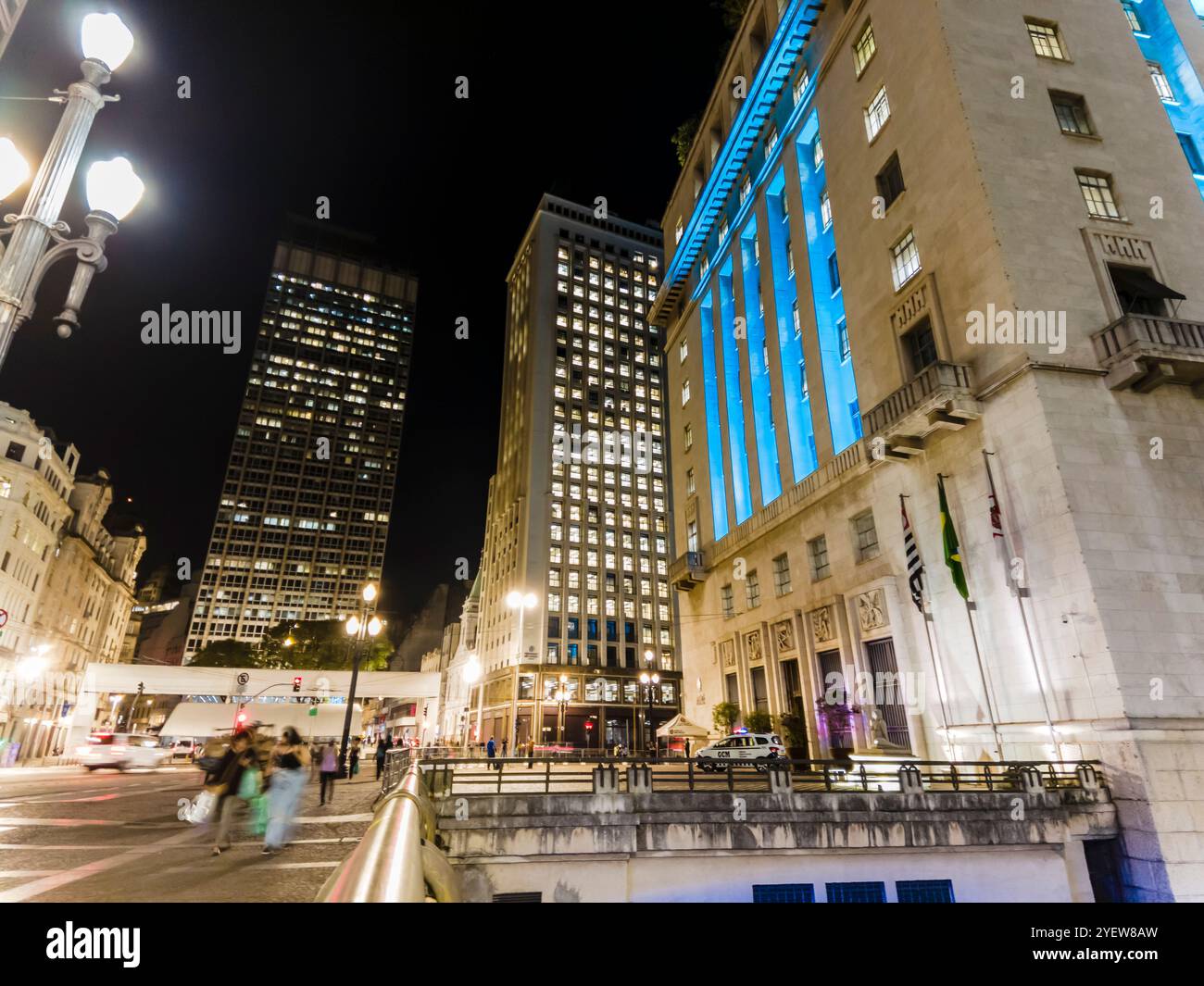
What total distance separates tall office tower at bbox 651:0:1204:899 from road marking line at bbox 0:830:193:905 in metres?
21.6

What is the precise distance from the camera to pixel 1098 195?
23734 millimetres

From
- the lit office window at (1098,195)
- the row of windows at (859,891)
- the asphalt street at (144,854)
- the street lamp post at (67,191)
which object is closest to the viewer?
the street lamp post at (67,191)

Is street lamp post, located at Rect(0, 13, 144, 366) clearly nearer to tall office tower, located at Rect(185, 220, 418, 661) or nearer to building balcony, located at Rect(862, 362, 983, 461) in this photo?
building balcony, located at Rect(862, 362, 983, 461)

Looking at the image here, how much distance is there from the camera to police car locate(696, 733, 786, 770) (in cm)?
2647

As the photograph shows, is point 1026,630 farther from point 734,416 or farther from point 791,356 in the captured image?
point 734,416

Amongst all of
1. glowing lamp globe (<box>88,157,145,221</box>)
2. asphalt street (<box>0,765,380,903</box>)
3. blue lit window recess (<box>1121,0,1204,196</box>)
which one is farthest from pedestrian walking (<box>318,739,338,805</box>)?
blue lit window recess (<box>1121,0,1204,196</box>)

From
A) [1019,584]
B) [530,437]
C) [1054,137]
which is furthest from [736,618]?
[530,437]

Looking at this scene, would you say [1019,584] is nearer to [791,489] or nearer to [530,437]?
[791,489]

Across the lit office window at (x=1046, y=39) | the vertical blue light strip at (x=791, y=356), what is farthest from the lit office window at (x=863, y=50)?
the vertical blue light strip at (x=791, y=356)

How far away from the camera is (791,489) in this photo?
32875 millimetres

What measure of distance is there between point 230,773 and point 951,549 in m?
21.5

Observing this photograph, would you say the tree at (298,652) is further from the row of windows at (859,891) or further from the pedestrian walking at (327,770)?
the row of windows at (859,891)

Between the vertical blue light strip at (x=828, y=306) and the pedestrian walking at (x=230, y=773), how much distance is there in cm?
2663

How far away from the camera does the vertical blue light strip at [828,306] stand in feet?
101
